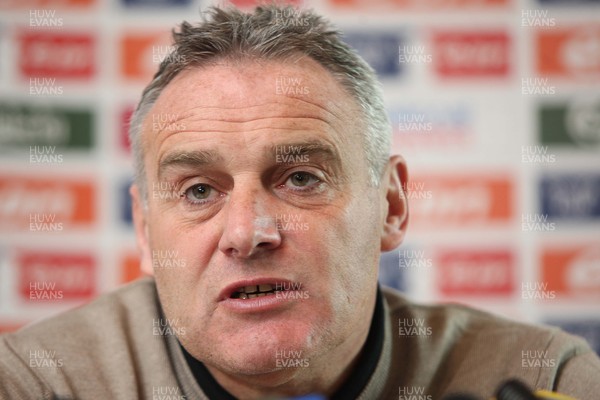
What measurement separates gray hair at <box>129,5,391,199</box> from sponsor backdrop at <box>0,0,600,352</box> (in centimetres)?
166

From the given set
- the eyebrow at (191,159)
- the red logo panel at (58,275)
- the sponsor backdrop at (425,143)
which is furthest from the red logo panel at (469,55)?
the eyebrow at (191,159)

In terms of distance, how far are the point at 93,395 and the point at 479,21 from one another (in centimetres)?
258

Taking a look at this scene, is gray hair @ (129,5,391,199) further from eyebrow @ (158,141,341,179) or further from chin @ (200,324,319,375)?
chin @ (200,324,319,375)

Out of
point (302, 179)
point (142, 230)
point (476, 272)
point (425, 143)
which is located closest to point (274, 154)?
point (302, 179)

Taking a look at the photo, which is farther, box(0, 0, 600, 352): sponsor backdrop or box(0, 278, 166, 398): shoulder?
box(0, 0, 600, 352): sponsor backdrop

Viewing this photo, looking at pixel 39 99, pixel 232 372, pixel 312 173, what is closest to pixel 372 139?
pixel 312 173

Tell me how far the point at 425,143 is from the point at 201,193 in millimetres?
2033

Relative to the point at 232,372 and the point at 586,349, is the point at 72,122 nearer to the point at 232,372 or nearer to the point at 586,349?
the point at 232,372

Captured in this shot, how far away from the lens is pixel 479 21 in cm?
338

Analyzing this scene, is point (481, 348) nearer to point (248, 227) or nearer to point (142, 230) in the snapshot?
point (248, 227)

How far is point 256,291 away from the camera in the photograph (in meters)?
1.35

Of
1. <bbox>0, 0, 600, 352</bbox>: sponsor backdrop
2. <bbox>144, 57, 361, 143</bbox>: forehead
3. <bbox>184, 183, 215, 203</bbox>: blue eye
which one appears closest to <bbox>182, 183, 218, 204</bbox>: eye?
<bbox>184, 183, 215, 203</bbox>: blue eye

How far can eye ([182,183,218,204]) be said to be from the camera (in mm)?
1442

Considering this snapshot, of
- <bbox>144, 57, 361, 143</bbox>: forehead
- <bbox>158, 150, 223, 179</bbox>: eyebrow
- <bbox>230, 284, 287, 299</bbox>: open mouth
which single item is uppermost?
<bbox>144, 57, 361, 143</bbox>: forehead
